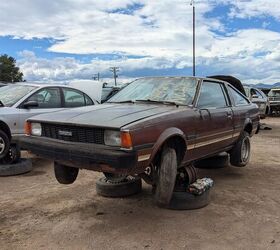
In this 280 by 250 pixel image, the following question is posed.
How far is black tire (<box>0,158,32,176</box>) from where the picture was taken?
7.13 meters

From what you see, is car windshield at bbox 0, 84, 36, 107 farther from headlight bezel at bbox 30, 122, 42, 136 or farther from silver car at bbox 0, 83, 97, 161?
headlight bezel at bbox 30, 122, 42, 136

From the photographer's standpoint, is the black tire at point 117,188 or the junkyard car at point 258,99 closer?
the black tire at point 117,188

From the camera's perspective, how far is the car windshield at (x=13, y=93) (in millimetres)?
8180

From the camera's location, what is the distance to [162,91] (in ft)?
18.6

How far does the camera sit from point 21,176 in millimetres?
7176

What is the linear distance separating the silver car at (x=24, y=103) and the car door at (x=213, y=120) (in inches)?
139

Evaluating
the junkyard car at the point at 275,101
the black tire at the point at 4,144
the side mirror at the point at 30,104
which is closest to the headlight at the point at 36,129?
the black tire at the point at 4,144

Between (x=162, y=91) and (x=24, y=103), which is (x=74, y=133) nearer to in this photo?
(x=162, y=91)

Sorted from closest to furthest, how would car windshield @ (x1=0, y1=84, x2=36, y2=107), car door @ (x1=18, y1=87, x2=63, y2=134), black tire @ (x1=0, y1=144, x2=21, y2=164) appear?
black tire @ (x1=0, y1=144, x2=21, y2=164) < car door @ (x1=18, y1=87, x2=63, y2=134) < car windshield @ (x1=0, y1=84, x2=36, y2=107)

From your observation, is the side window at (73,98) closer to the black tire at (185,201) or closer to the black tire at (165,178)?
the black tire at (185,201)

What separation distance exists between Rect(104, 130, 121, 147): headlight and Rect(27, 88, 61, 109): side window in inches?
174

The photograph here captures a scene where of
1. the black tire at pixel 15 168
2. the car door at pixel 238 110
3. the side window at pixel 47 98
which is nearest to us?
the car door at pixel 238 110

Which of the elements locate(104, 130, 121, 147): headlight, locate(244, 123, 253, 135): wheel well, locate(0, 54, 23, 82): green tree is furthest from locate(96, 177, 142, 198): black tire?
locate(0, 54, 23, 82): green tree

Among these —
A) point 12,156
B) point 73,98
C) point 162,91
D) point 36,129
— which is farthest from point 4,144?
point 162,91
